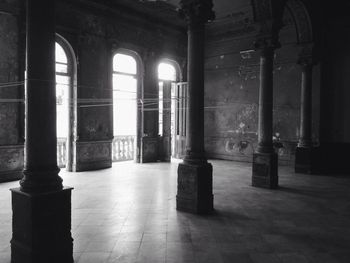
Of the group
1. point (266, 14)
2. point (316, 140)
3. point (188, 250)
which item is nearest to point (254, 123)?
point (316, 140)

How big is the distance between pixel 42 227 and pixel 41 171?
0.61 meters

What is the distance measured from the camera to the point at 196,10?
562 centimetres

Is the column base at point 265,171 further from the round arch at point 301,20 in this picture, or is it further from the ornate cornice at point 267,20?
the round arch at point 301,20

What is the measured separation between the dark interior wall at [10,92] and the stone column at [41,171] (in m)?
5.56

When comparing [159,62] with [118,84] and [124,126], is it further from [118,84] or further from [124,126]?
[124,126]

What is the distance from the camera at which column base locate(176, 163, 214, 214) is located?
18.5 ft

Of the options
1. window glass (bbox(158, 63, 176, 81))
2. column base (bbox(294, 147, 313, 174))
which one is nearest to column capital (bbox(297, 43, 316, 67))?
column base (bbox(294, 147, 313, 174))

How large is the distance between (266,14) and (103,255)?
21.7 ft

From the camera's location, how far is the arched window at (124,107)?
1169 cm

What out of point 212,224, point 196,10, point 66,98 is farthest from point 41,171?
point 66,98

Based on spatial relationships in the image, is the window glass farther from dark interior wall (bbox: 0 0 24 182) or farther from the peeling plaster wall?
dark interior wall (bbox: 0 0 24 182)

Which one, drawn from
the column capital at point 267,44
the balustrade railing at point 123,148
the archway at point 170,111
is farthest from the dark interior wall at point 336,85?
the balustrade railing at point 123,148

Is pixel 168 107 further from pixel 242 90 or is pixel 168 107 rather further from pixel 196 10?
pixel 196 10

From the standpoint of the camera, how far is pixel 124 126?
12656 millimetres
